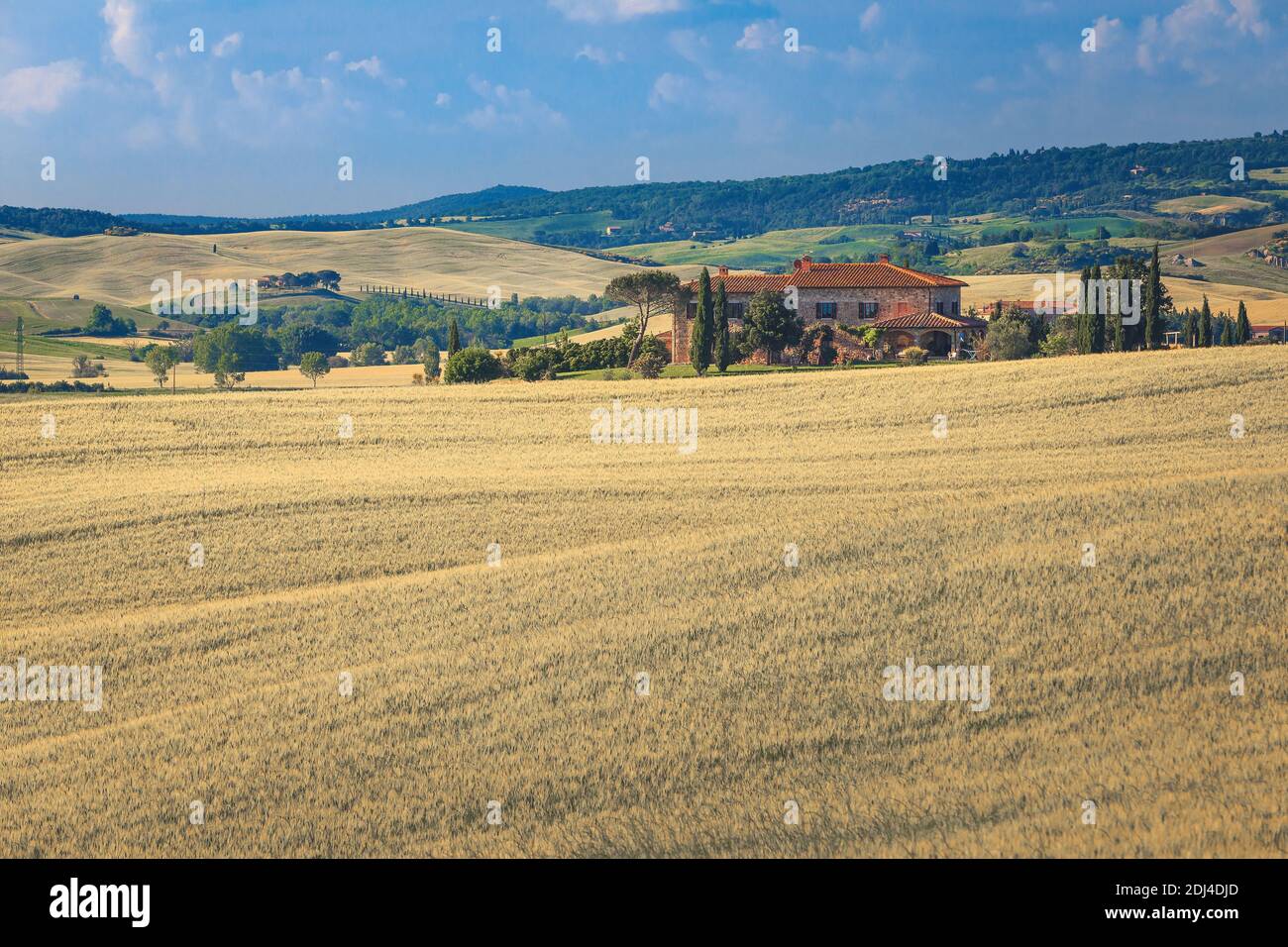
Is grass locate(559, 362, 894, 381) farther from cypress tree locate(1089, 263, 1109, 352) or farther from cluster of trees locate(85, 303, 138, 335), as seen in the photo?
cluster of trees locate(85, 303, 138, 335)

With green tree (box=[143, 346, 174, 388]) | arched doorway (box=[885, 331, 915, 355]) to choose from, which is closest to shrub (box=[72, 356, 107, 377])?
green tree (box=[143, 346, 174, 388])

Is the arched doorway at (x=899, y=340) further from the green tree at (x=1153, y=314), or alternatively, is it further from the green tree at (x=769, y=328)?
the green tree at (x=1153, y=314)

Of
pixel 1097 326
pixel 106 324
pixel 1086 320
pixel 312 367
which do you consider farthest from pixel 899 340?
pixel 106 324

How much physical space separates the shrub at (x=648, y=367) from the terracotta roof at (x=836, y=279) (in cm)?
1276

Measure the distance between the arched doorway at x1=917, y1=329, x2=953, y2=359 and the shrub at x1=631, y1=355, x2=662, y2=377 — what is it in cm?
1939

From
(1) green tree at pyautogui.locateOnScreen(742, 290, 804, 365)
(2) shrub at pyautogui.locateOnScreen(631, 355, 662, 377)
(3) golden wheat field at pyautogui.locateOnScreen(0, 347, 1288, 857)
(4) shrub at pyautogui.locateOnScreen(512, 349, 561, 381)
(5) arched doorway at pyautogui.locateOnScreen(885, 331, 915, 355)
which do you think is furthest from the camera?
(5) arched doorway at pyautogui.locateOnScreen(885, 331, 915, 355)

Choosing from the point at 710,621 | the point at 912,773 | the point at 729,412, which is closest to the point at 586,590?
the point at 710,621

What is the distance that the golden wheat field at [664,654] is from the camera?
1487 cm

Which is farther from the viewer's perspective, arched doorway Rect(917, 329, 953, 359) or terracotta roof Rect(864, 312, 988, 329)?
arched doorway Rect(917, 329, 953, 359)

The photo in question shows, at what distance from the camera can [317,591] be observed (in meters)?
27.0

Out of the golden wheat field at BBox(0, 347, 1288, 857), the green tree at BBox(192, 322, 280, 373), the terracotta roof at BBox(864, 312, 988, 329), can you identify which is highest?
the green tree at BBox(192, 322, 280, 373)

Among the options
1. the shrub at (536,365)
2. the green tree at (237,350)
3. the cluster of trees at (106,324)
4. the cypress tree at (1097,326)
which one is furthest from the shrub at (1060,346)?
the cluster of trees at (106,324)

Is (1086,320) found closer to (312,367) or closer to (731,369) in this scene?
(731,369)

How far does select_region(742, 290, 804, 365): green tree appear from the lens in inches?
3113
